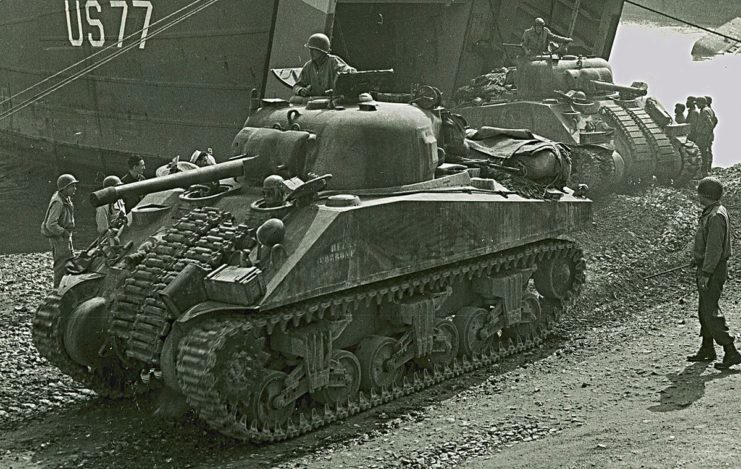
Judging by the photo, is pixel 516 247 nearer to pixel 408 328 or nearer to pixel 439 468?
pixel 408 328

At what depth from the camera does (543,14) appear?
24406 mm

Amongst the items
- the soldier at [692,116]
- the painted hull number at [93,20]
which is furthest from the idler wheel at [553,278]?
the painted hull number at [93,20]

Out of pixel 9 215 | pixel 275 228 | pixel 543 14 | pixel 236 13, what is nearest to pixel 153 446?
pixel 275 228

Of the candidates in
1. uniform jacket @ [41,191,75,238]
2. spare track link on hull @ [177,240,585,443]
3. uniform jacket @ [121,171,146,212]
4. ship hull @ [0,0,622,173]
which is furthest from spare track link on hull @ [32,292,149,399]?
ship hull @ [0,0,622,173]

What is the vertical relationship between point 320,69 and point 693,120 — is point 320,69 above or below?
above

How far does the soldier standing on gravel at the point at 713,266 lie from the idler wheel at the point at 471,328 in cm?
205

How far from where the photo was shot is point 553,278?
11453mm

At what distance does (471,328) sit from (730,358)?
2376 millimetres

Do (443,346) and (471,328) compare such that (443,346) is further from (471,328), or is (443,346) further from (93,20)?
(93,20)

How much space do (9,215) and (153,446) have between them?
12.6 m

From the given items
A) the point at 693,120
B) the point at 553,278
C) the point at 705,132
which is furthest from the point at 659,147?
the point at 553,278

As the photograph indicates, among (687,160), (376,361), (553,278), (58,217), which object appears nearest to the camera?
(376,361)

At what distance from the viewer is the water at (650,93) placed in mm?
18875

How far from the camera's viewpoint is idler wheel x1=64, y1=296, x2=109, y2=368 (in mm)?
9055
